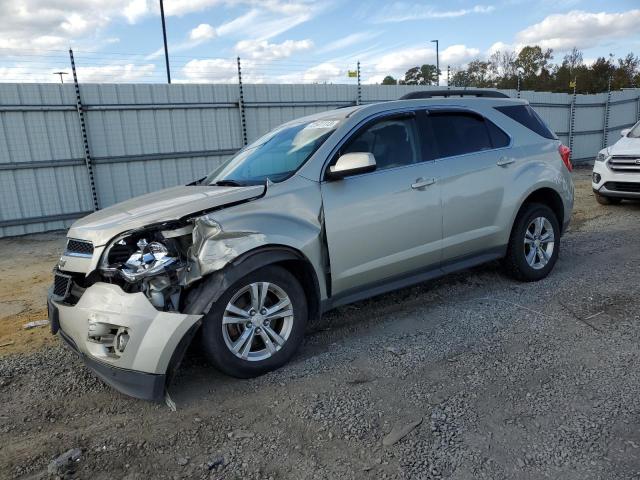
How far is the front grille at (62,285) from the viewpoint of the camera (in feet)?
10.8

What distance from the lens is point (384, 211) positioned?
3.85 m

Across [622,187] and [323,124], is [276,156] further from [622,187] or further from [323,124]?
[622,187]

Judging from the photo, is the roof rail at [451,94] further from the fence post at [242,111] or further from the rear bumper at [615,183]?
the fence post at [242,111]

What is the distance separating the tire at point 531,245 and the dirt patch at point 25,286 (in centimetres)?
439

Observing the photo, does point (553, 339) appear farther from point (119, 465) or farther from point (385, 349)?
point (119, 465)

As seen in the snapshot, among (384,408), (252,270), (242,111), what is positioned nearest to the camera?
(384,408)

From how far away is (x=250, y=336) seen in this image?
3279mm

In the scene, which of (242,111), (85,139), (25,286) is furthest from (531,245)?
(85,139)

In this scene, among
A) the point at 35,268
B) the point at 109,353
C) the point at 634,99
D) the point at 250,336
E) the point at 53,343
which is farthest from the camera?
the point at 634,99

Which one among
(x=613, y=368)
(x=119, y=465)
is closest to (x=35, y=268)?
(x=119, y=465)

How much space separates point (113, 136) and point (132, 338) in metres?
7.98

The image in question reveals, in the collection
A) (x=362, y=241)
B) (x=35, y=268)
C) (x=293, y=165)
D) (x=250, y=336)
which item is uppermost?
(x=293, y=165)

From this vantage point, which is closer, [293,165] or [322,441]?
[322,441]

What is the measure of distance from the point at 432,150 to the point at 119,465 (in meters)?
3.32
